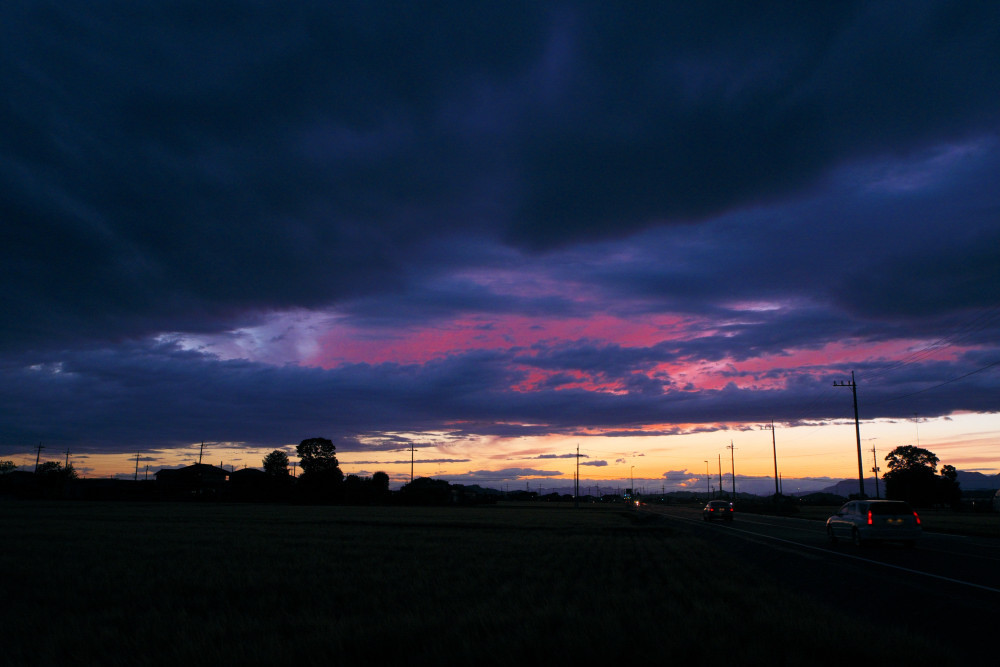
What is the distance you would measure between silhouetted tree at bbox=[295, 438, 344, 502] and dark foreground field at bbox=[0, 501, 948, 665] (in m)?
91.4

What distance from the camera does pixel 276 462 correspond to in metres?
144

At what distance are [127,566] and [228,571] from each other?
315 centimetres

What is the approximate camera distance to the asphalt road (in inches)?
383

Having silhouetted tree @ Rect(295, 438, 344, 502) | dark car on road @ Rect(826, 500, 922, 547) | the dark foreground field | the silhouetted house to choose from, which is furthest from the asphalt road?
the silhouetted house

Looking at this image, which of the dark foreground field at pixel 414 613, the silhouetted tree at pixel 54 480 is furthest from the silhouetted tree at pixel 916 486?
the silhouetted tree at pixel 54 480

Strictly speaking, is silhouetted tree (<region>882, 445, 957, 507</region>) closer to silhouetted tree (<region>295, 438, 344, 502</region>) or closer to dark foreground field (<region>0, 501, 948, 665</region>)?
silhouetted tree (<region>295, 438, 344, 502</region>)

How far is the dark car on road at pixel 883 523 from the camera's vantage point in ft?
79.6

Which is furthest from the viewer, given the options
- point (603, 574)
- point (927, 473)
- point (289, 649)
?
point (927, 473)

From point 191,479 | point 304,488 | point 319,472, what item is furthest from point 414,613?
point 191,479

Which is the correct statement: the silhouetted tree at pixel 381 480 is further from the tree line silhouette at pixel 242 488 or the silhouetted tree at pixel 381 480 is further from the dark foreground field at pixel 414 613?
the dark foreground field at pixel 414 613

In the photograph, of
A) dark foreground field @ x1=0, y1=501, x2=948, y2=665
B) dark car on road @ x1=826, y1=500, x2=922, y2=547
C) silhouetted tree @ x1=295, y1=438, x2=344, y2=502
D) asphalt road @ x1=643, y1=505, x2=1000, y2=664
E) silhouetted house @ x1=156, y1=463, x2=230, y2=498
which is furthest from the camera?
silhouetted house @ x1=156, y1=463, x2=230, y2=498

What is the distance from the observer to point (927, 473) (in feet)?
366

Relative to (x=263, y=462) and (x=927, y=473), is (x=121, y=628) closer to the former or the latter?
(x=927, y=473)

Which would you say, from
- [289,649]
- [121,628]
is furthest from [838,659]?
[121,628]
